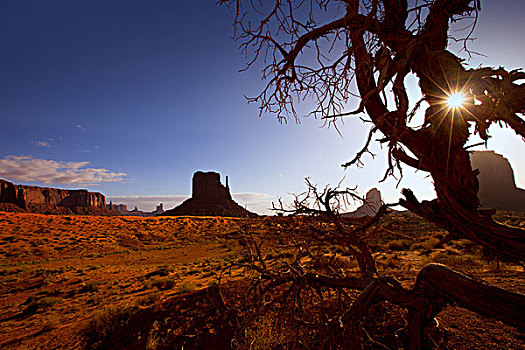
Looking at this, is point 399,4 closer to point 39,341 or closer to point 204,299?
point 204,299

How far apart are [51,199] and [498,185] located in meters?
175

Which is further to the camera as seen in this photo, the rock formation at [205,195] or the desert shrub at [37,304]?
the rock formation at [205,195]

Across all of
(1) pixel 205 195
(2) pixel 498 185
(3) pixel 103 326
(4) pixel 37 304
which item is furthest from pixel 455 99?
(2) pixel 498 185

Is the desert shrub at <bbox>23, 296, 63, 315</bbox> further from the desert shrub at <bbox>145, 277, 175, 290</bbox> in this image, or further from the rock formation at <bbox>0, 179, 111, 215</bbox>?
the rock formation at <bbox>0, 179, 111, 215</bbox>

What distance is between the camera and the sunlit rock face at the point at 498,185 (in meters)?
63.6

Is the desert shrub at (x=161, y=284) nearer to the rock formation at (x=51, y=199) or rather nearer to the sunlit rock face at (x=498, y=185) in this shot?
the sunlit rock face at (x=498, y=185)

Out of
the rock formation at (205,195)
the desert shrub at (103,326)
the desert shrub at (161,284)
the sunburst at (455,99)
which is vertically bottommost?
the desert shrub at (161,284)

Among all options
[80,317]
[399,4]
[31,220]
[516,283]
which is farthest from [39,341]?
[31,220]

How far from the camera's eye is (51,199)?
10106cm

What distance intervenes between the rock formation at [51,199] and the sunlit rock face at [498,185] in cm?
14420

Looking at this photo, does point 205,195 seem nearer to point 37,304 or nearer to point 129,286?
point 129,286

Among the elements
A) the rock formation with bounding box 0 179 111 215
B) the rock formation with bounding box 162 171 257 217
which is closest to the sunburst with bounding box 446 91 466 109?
the rock formation with bounding box 162 171 257 217

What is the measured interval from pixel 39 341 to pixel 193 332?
3406mm

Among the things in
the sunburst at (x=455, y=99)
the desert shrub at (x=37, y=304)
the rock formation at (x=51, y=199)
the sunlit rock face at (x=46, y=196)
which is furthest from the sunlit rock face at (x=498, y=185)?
the sunlit rock face at (x=46, y=196)
